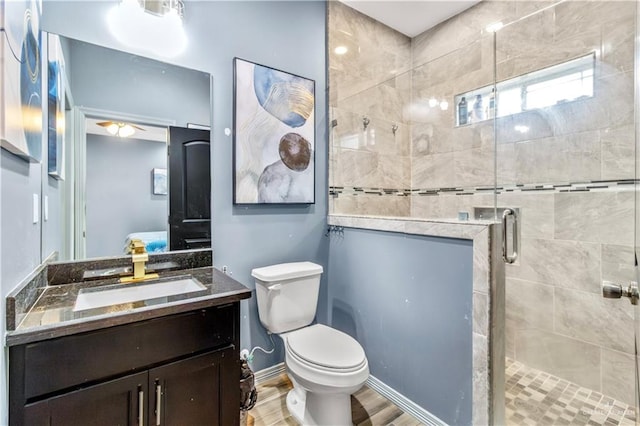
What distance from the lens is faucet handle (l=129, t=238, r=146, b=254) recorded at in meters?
1.53

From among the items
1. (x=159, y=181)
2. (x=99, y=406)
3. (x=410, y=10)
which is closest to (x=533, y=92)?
(x=410, y=10)

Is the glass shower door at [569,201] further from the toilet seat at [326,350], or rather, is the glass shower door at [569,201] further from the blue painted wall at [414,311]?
the toilet seat at [326,350]

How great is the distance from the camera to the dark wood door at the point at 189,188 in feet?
5.64

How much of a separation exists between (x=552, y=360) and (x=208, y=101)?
108 inches

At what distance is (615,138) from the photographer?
1796 mm

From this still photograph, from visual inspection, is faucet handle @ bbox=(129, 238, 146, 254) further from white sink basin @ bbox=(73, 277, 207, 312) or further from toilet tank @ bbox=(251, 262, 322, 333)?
toilet tank @ bbox=(251, 262, 322, 333)

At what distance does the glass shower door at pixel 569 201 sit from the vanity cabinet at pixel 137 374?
157cm

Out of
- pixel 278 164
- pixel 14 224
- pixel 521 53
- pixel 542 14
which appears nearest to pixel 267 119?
pixel 278 164

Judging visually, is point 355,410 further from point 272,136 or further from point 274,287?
point 272,136

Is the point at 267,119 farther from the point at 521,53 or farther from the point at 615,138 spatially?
the point at 615,138

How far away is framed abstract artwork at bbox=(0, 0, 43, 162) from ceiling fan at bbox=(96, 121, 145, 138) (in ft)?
1.17

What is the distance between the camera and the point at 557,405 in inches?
71.4

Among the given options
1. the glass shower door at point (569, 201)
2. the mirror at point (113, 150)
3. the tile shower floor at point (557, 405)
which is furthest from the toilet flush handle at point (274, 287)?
the tile shower floor at point (557, 405)

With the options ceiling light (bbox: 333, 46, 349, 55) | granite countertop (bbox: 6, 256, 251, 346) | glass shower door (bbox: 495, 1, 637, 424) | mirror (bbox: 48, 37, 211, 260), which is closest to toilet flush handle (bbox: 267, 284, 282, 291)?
granite countertop (bbox: 6, 256, 251, 346)
